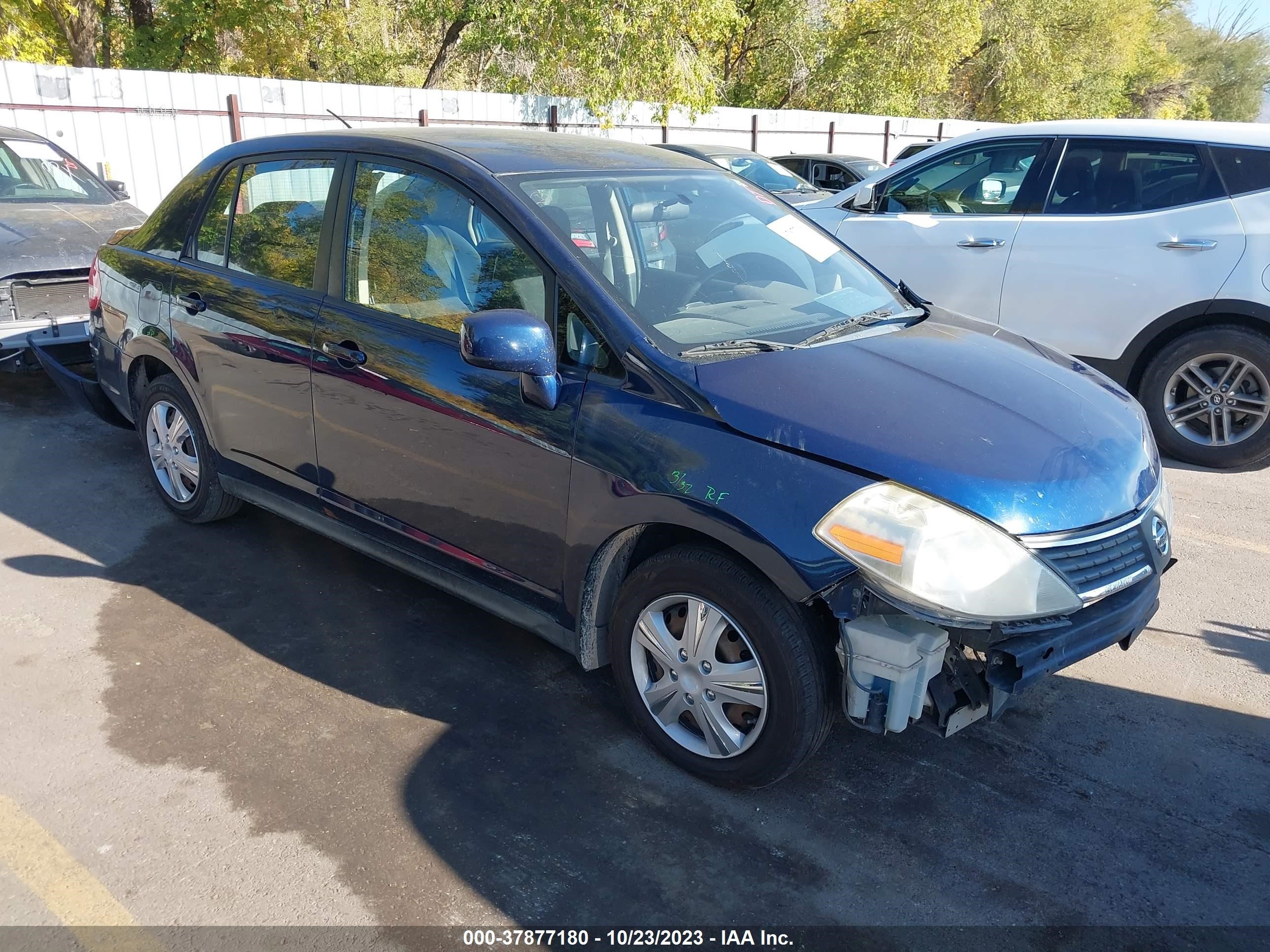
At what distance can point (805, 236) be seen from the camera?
4.14 m

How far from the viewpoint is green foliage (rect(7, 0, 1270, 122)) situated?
61.2 feet

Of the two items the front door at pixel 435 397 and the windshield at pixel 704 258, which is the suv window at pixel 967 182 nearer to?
the windshield at pixel 704 258

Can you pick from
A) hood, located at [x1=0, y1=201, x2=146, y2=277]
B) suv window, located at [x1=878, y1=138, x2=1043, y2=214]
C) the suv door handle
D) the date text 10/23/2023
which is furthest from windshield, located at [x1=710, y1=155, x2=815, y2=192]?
the date text 10/23/2023

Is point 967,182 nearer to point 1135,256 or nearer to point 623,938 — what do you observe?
point 1135,256

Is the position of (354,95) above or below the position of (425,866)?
above

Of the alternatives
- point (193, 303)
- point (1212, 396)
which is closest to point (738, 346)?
point (193, 303)

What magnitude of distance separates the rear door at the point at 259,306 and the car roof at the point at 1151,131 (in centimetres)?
449

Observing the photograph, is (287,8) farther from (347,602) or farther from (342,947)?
(342,947)

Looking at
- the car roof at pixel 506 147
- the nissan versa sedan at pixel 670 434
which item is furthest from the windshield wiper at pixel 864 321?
the car roof at pixel 506 147

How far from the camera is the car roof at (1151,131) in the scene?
5.85 metres

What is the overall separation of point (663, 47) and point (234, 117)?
8406 mm

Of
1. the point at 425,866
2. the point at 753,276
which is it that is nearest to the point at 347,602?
the point at 425,866

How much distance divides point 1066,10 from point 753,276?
130ft

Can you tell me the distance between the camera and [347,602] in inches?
167
